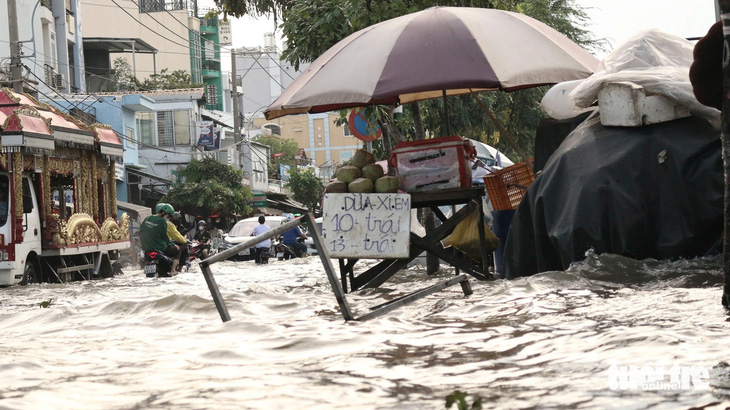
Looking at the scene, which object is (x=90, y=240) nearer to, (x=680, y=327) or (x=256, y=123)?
(x=680, y=327)

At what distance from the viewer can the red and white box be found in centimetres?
841

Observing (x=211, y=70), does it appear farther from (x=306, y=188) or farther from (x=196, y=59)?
(x=306, y=188)

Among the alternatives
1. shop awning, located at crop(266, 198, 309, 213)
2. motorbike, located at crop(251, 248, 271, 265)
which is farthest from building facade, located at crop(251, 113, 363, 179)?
motorbike, located at crop(251, 248, 271, 265)

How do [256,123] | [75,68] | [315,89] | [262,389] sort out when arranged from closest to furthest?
[262,389] < [315,89] < [75,68] < [256,123]

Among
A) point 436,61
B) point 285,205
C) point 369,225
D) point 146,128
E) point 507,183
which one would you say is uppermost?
point 146,128

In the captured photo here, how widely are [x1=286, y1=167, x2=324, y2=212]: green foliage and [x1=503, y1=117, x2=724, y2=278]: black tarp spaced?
51.8m

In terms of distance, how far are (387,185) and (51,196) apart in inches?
470

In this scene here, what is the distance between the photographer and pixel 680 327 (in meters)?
4.66

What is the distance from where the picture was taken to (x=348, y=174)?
334 inches

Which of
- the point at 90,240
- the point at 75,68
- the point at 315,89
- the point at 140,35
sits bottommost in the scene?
the point at 90,240

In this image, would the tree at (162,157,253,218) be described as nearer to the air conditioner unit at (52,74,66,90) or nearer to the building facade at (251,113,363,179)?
the air conditioner unit at (52,74,66,90)

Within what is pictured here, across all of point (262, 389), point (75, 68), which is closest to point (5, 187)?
point (262, 389)

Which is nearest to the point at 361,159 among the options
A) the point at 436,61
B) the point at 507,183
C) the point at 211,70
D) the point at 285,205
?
the point at 436,61

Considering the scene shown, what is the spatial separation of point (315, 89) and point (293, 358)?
3.88 m
